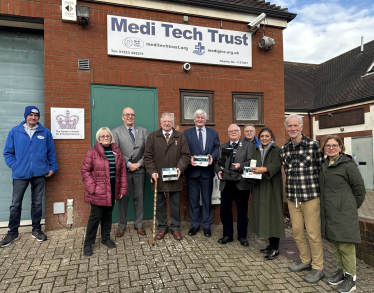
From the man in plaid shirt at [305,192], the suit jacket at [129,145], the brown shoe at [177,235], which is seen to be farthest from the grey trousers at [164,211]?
the man in plaid shirt at [305,192]

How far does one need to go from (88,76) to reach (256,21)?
367 centimetres

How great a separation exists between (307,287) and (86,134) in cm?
416

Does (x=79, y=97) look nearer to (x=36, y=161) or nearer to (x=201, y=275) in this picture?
(x=36, y=161)

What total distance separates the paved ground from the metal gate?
114 cm

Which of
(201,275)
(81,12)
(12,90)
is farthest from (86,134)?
(201,275)

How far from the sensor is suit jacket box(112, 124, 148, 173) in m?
4.31

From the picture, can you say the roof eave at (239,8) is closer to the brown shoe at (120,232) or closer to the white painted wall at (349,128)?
the brown shoe at (120,232)

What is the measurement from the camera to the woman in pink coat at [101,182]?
3.56 metres

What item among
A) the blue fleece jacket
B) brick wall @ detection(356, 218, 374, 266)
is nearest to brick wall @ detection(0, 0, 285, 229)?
the blue fleece jacket

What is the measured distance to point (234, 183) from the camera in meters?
4.05

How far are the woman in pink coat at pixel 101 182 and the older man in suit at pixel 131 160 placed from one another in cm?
47

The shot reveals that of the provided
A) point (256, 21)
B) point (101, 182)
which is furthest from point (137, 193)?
point (256, 21)

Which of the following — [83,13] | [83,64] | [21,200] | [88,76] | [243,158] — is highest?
[83,13]

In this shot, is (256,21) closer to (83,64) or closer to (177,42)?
(177,42)
